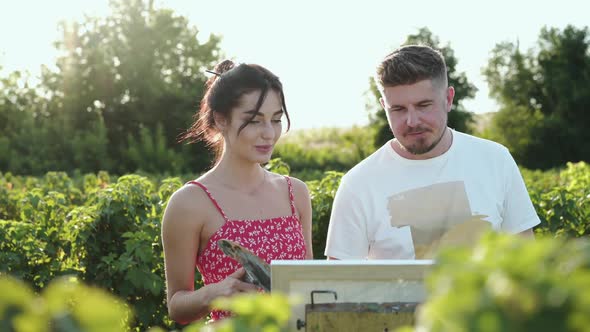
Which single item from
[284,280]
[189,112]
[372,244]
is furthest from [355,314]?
[189,112]

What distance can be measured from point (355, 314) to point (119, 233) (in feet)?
16.6

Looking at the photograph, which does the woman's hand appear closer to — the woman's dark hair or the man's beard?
the woman's dark hair

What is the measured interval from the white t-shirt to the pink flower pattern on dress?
0.23 metres

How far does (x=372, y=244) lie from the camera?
3191 mm

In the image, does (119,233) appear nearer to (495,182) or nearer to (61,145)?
(495,182)

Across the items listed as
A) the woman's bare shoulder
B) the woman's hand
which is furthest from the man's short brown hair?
the woman's hand

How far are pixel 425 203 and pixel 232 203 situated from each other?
741 millimetres

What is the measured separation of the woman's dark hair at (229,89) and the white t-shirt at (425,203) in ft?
1.51

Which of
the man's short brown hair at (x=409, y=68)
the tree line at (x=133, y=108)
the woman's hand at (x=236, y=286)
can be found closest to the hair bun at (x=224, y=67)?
the man's short brown hair at (x=409, y=68)

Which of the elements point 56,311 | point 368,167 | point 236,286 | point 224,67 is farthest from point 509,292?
point 224,67

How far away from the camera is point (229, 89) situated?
3.38m

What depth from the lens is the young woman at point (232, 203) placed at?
3203 mm

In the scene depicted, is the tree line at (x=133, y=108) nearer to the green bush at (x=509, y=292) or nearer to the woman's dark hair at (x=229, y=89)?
the woman's dark hair at (x=229, y=89)

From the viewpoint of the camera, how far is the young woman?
3.20 metres
